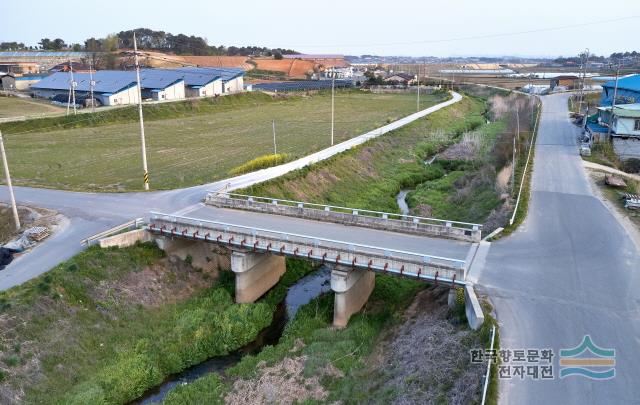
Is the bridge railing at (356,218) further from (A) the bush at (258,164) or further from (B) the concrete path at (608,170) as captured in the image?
(B) the concrete path at (608,170)

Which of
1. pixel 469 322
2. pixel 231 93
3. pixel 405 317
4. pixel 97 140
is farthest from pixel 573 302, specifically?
pixel 231 93

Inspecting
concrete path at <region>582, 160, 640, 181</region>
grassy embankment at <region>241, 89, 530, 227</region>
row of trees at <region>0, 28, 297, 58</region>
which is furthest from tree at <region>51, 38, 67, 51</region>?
concrete path at <region>582, 160, 640, 181</region>

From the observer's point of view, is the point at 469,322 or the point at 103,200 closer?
the point at 469,322

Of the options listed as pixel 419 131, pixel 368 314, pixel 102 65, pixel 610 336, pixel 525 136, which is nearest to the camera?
pixel 610 336

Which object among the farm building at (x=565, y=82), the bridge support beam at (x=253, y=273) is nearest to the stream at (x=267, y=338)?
the bridge support beam at (x=253, y=273)

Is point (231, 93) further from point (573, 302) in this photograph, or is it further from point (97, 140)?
point (573, 302)

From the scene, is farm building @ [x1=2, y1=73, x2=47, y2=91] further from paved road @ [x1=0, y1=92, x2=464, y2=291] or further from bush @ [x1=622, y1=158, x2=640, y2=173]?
bush @ [x1=622, y1=158, x2=640, y2=173]
